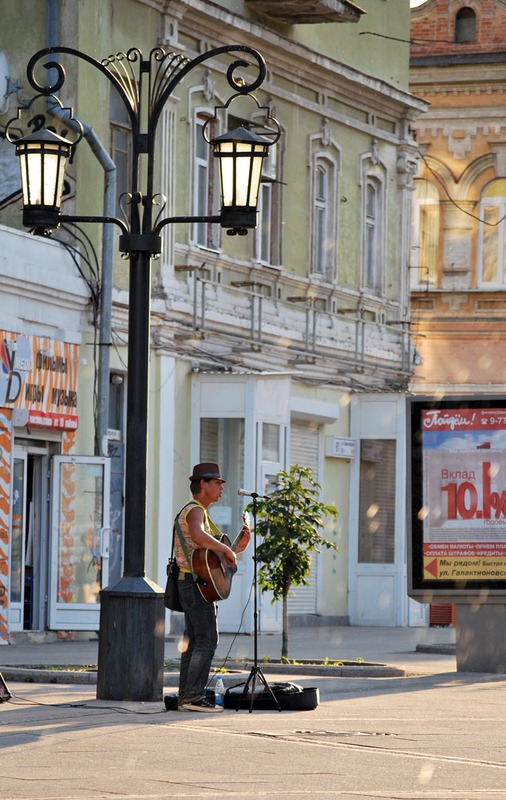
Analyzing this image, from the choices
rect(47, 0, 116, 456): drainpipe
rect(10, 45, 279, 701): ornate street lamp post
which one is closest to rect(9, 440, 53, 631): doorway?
rect(47, 0, 116, 456): drainpipe

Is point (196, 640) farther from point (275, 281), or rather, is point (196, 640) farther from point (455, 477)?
point (275, 281)

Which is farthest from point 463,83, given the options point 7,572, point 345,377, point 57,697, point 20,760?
point 20,760

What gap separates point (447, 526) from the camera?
20250 mm

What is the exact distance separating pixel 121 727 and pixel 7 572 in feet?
36.3

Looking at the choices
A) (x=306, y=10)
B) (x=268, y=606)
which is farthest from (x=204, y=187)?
(x=268, y=606)

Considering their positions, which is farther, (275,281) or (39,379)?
(275,281)

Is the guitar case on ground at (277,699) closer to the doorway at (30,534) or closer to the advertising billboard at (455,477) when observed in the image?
the advertising billboard at (455,477)

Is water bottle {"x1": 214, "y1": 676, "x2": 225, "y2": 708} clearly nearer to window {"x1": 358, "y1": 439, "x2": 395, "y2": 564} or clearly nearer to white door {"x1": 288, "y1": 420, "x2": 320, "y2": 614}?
white door {"x1": 288, "y1": 420, "x2": 320, "y2": 614}

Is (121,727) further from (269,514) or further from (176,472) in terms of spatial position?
(176,472)

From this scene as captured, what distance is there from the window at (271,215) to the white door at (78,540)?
255 inches

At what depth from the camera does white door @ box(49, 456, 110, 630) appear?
24.1m

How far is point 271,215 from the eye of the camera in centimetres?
3038

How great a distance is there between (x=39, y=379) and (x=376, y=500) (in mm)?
10032

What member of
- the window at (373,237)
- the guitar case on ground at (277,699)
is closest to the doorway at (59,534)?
the guitar case on ground at (277,699)
